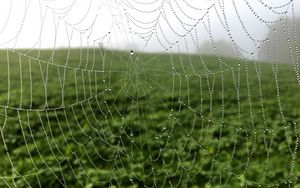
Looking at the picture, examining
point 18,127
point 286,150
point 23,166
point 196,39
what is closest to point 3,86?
point 18,127

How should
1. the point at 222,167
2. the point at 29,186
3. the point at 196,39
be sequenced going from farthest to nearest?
1. the point at 222,167
2. the point at 29,186
3. the point at 196,39

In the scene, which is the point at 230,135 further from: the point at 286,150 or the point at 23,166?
the point at 23,166

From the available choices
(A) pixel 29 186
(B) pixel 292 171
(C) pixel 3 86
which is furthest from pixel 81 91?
(B) pixel 292 171

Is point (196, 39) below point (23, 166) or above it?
above

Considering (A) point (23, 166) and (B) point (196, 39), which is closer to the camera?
(B) point (196, 39)

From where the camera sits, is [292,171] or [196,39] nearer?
[196,39]

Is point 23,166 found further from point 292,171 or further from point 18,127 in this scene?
point 292,171

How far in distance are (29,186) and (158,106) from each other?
15.7 ft

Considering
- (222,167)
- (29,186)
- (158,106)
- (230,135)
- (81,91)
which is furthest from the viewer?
(81,91)

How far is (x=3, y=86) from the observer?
1337 cm

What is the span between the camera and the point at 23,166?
864 cm

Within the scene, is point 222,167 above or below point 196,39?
below

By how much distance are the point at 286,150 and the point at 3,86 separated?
7.01 metres

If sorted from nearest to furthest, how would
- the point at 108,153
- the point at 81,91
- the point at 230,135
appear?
the point at 108,153, the point at 230,135, the point at 81,91
